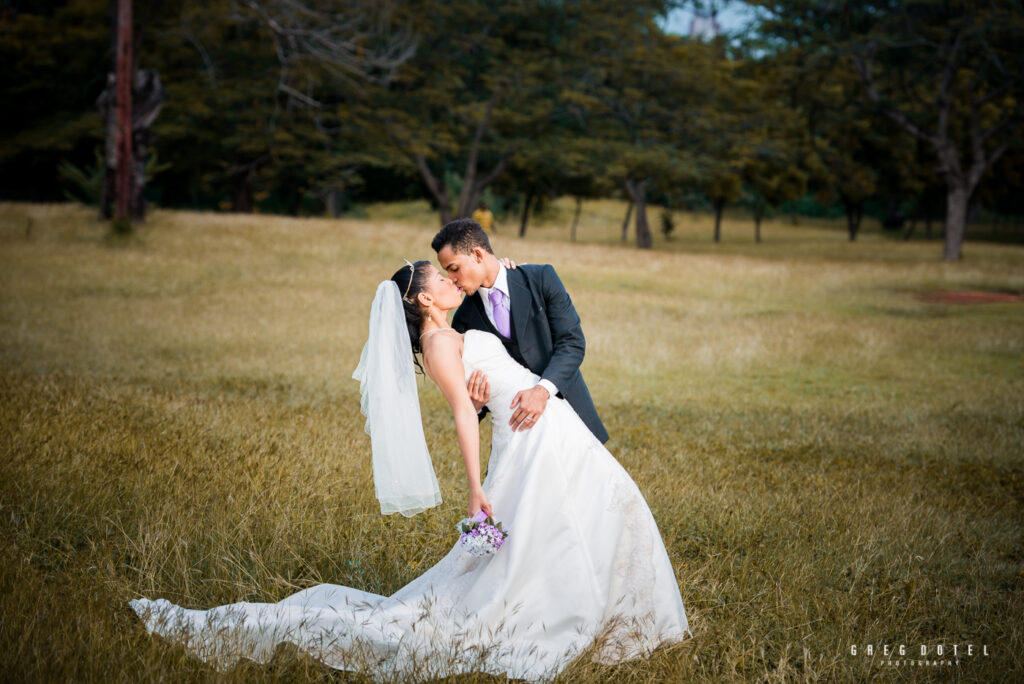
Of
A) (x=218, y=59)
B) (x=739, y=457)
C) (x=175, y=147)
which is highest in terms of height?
(x=218, y=59)

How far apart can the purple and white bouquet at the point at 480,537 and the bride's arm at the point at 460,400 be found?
97mm

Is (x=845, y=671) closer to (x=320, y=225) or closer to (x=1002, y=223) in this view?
(x=320, y=225)

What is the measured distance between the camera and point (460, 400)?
368 cm

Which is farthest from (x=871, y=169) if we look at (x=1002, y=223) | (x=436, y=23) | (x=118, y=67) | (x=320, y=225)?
(x=118, y=67)

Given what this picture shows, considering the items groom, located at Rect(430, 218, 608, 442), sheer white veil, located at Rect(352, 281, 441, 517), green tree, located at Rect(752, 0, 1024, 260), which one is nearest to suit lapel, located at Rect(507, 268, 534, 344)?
groom, located at Rect(430, 218, 608, 442)

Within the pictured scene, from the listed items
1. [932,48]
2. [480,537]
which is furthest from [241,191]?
[480,537]

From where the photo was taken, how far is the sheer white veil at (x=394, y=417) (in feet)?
12.6

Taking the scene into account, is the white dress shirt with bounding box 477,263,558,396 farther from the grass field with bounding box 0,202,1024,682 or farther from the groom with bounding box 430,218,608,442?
the grass field with bounding box 0,202,1024,682

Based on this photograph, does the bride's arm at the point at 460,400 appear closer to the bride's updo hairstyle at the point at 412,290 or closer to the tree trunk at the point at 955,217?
the bride's updo hairstyle at the point at 412,290

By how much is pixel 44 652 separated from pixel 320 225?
27857mm

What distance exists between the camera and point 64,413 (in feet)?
22.2

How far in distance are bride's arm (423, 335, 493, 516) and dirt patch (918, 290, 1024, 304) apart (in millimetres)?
22677

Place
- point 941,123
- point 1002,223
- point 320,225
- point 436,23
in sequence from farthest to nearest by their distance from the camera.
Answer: point 1002,223 < point 436,23 < point 941,123 < point 320,225

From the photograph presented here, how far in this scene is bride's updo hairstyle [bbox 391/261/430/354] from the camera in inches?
151
